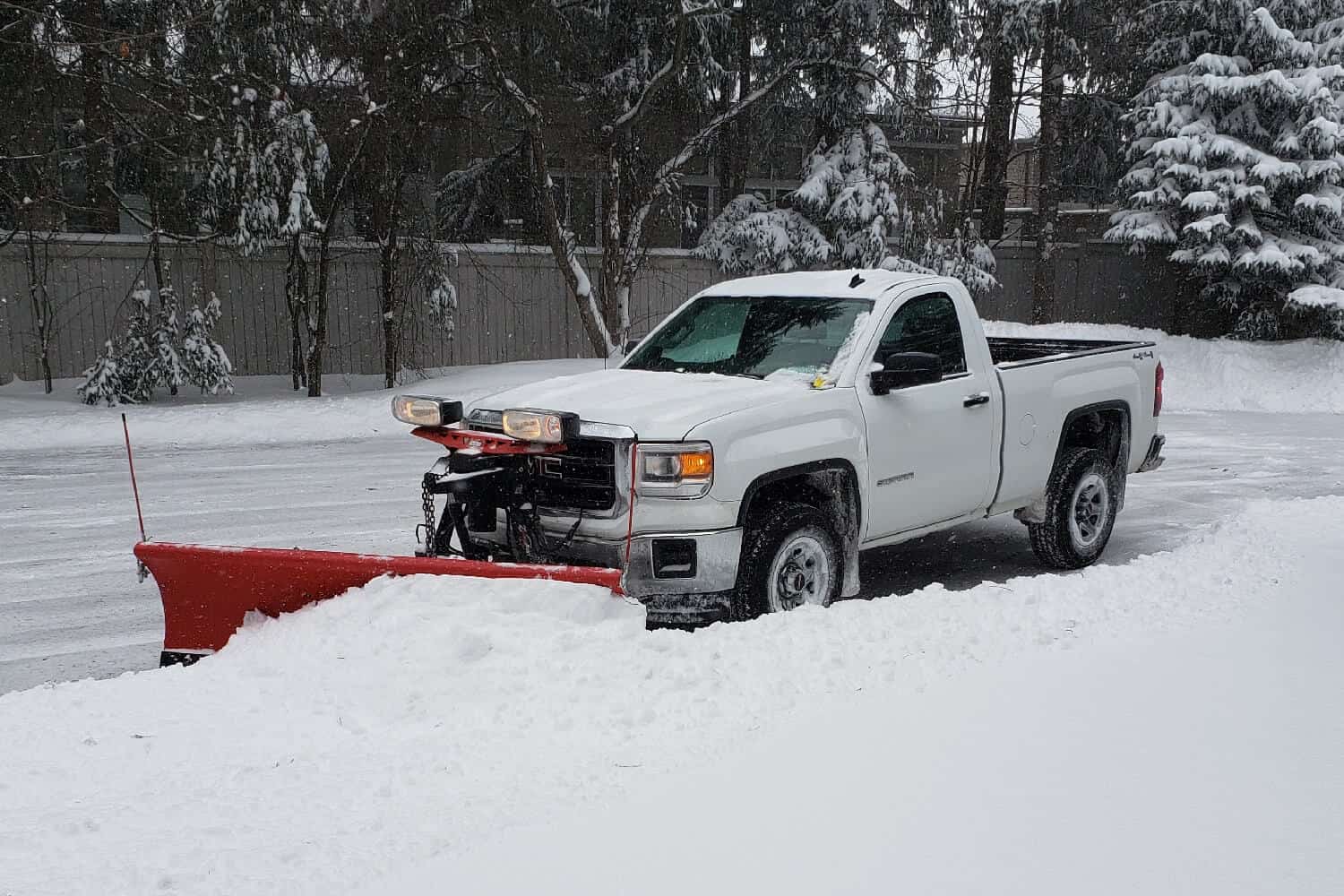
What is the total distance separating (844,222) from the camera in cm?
2048

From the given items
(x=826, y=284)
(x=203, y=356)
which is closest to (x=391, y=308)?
(x=203, y=356)

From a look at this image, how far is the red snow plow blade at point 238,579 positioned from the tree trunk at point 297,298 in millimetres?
11743

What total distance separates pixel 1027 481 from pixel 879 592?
1177mm

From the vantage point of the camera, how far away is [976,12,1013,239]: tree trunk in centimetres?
2312

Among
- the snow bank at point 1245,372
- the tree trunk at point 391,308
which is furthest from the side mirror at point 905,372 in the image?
the tree trunk at point 391,308

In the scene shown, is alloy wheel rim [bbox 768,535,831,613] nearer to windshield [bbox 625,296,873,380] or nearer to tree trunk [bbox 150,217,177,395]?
windshield [bbox 625,296,873,380]

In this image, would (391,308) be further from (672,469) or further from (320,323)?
(672,469)

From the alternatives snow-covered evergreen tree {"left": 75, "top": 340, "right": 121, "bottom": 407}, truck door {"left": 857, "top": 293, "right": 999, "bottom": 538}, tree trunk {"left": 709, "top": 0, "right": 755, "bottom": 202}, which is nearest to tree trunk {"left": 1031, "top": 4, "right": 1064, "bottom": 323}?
tree trunk {"left": 709, "top": 0, "right": 755, "bottom": 202}

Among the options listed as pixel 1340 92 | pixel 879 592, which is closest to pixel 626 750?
pixel 879 592

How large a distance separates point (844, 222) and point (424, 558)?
54.8 feet

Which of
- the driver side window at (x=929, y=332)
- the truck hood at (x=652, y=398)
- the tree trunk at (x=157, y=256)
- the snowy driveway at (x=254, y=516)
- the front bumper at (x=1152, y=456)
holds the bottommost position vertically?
the snowy driveway at (x=254, y=516)

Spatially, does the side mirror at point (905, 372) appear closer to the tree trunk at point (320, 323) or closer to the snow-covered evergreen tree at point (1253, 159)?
the tree trunk at point (320, 323)

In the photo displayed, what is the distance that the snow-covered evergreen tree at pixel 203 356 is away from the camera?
1645 cm

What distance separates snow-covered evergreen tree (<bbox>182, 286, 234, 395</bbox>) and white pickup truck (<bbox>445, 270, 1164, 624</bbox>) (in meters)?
11.3
